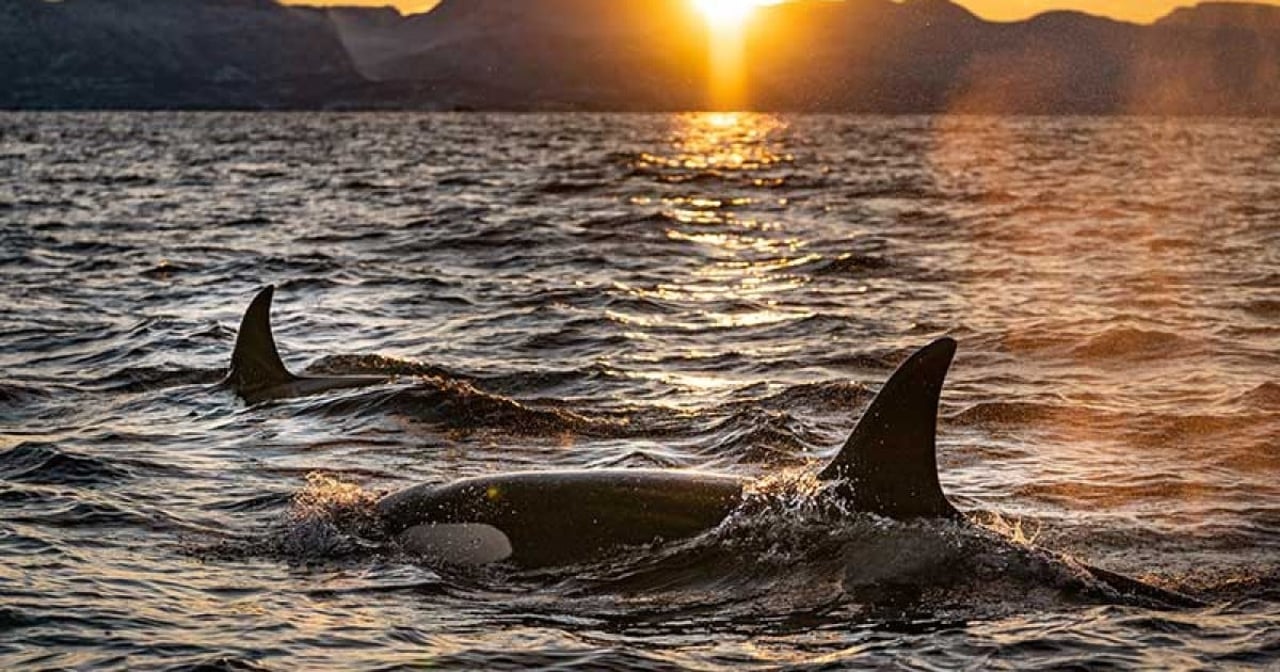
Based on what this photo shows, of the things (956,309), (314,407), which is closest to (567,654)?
(314,407)

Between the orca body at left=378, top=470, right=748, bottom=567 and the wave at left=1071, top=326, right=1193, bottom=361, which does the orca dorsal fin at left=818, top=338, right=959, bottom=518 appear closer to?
the orca body at left=378, top=470, right=748, bottom=567

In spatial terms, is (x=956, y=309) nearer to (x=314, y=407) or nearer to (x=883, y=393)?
(x=314, y=407)

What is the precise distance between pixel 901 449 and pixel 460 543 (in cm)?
232

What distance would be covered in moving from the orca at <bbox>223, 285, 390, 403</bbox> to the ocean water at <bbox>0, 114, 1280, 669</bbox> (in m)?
0.28

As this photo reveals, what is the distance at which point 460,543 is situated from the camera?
A: 8969 millimetres

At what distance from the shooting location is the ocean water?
25.7ft

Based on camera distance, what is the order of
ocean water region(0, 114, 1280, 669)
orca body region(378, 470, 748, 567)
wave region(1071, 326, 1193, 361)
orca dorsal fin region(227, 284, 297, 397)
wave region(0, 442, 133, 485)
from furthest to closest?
wave region(1071, 326, 1193, 361) < orca dorsal fin region(227, 284, 297, 397) < wave region(0, 442, 133, 485) < orca body region(378, 470, 748, 567) < ocean water region(0, 114, 1280, 669)

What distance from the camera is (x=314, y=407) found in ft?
45.0

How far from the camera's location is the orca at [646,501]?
8312 mm

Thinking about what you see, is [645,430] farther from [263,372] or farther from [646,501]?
[646,501]

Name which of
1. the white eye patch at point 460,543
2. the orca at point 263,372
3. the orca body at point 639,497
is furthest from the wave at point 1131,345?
the white eye patch at point 460,543

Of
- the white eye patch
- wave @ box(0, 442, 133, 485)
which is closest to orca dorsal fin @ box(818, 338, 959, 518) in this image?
the white eye patch

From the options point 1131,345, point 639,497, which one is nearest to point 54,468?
point 639,497

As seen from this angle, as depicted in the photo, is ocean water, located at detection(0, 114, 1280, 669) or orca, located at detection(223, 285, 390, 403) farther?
orca, located at detection(223, 285, 390, 403)
